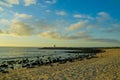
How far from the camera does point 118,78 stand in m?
12.6

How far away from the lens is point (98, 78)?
41.7 feet

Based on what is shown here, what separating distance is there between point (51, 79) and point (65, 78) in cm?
102

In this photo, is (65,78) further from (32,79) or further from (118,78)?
(118,78)

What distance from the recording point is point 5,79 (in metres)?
13.3

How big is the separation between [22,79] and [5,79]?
1.35m

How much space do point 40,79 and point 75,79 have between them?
253 centimetres

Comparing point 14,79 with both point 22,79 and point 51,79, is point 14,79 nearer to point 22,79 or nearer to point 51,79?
point 22,79

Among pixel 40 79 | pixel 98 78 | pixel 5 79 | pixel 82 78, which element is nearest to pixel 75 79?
pixel 82 78

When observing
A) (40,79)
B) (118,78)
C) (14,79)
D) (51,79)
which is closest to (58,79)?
(51,79)

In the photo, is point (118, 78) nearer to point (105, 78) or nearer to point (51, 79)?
point (105, 78)

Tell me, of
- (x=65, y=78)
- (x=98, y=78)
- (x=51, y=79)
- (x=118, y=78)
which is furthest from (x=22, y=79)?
(x=118, y=78)

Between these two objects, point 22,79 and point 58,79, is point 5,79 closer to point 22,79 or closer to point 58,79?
point 22,79

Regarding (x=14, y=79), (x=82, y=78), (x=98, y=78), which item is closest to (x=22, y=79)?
(x=14, y=79)

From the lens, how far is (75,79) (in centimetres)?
1251
